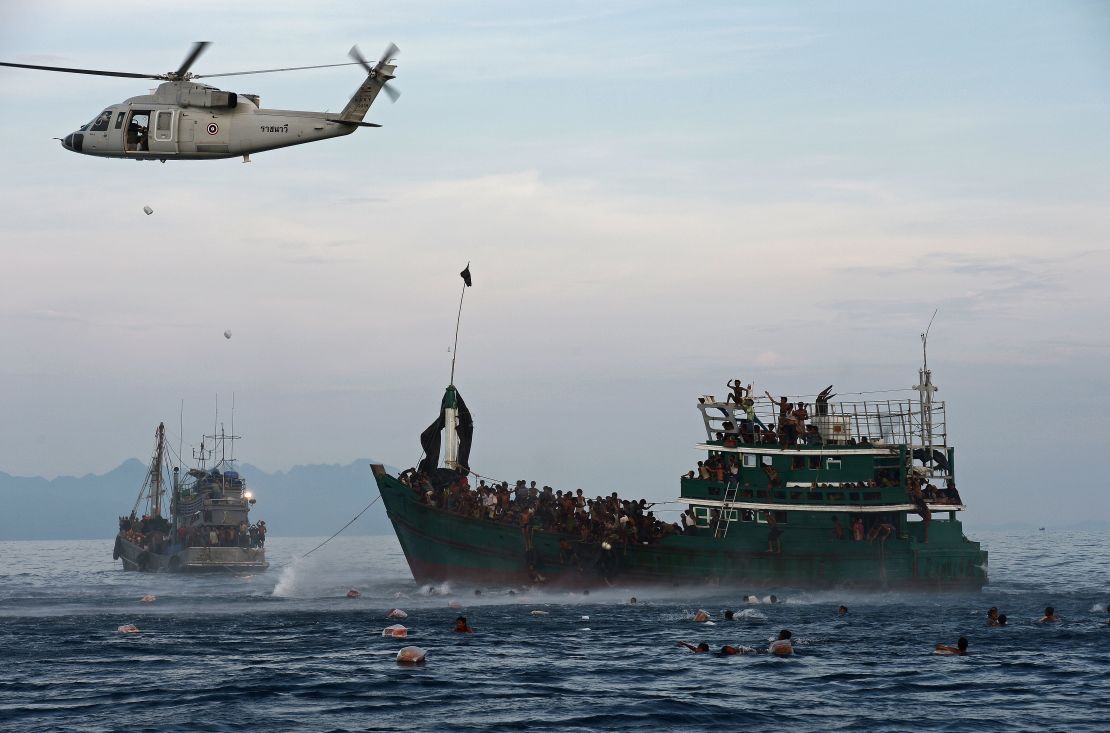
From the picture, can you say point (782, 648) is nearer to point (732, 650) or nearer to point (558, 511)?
point (732, 650)

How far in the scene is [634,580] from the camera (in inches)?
1876

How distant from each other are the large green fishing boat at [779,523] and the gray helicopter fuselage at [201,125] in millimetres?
18275

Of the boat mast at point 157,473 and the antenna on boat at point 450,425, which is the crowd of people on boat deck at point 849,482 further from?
the boat mast at point 157,473

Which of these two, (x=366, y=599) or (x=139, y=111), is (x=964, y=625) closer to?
(x=366, y=599)

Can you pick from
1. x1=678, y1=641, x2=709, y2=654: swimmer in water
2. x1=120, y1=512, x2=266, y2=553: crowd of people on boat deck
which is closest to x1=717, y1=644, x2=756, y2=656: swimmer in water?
x1=678, y1=641, x2=709, y2=654: swimmer in water

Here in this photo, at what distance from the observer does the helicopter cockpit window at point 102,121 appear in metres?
38.1

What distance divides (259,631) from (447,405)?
66.7ft

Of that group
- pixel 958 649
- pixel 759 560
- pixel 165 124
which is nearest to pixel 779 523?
pixel 759 560

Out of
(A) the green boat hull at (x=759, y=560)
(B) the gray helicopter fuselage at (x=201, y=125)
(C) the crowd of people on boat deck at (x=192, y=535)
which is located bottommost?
(A) the green boat hull at (x=759, y=560)

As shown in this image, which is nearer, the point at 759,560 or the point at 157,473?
the point at 759,560

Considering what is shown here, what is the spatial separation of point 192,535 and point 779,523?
162 feet

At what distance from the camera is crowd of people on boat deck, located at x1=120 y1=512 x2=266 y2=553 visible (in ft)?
276

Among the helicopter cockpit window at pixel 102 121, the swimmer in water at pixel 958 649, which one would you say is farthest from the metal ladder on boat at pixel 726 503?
the helicopter cockpit window at pixel 102 121

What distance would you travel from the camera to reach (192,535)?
277ft
